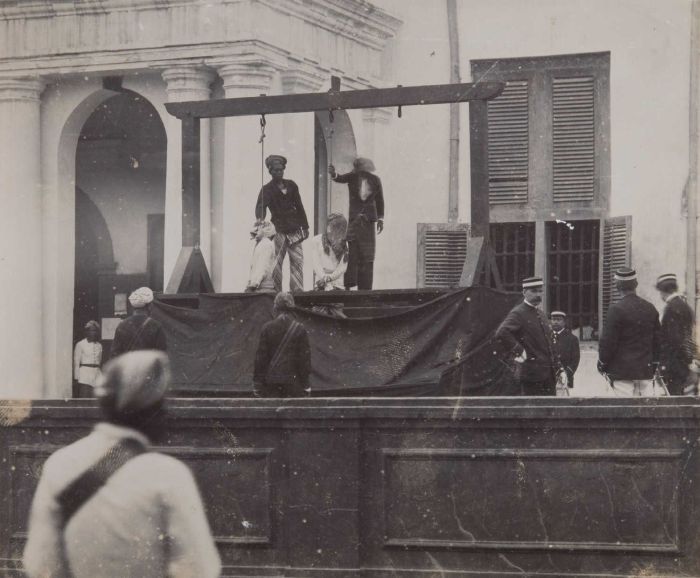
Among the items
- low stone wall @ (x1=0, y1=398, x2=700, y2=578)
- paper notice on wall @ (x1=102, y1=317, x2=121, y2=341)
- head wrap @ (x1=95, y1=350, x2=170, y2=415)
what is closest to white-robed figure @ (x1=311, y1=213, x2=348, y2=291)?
paper notice on wall @ (x1=102, y1=317, x2=121, y2=341)

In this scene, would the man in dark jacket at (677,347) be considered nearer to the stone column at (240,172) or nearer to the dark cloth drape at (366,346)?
the dark cloth drape at (366,346)

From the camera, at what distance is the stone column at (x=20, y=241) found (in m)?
21.7

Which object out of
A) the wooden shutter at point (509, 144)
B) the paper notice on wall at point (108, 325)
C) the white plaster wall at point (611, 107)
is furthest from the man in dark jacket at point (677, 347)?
the paper notice on wall at point (108, 325)

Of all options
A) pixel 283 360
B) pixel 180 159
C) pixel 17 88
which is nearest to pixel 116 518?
pixel 283 360

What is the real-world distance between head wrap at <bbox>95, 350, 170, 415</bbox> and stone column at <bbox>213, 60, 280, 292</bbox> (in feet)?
49.2

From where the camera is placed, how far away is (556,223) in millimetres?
22250

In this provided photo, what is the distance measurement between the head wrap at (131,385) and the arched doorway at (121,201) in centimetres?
1967

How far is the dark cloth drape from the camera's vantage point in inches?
586

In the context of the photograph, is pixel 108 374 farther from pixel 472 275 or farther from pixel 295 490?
pixel 472 275

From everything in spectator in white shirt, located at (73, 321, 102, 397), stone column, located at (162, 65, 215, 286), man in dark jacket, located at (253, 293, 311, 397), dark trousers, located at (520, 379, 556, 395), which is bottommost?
spectator in white shirt, located at (73, 321, 102, 397)

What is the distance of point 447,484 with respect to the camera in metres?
9.38

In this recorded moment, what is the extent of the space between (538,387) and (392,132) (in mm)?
10660

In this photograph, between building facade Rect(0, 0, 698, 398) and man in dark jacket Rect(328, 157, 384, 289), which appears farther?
building facade Rect(0, 0, 698, 398)

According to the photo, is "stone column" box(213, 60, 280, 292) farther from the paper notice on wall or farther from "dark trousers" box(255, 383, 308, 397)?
"dark trousers" box(255, 383, 308, 397)
